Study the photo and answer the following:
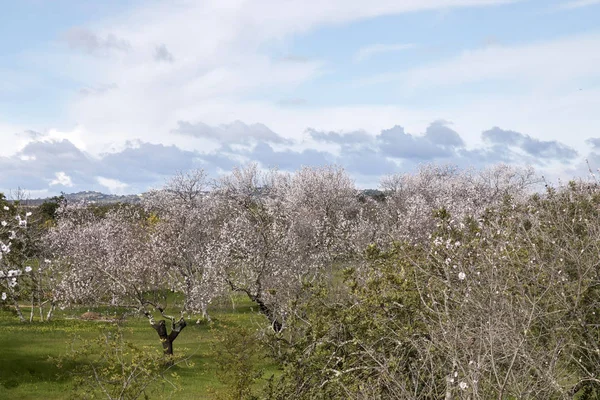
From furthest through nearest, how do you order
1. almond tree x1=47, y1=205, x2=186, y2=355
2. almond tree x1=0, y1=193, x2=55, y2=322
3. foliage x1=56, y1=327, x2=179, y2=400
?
almond tree x1=47, y1=205, x2=186, y2=355
foliage x1=56, y1=327, x2=179, y2=400
almond tree x1=0, y1=193, x2=55, y2=322

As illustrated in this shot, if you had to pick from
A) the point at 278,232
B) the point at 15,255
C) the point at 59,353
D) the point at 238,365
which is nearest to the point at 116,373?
the point at 238,365

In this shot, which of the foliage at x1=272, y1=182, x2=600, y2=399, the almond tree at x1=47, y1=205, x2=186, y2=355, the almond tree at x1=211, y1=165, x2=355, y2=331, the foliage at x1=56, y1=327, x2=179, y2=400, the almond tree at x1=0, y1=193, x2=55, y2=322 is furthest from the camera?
the almond tree at x1=47, y1=205, x2=186, y2=355

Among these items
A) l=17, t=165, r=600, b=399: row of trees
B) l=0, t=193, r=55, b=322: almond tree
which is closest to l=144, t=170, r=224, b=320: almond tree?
l=17, t=165, r=600, b=399: row of trees

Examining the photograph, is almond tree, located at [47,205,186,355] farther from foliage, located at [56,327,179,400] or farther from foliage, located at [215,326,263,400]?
foliage, located at [215,326,263,400]

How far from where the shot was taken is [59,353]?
96.7ft

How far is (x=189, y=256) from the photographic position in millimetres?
37812

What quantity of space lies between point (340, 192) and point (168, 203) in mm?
22263

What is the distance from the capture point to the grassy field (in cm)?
2436

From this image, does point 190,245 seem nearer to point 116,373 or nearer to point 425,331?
point 116,373

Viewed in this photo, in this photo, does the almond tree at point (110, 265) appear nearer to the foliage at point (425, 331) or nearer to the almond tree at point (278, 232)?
the almond tree at point (278, 232)

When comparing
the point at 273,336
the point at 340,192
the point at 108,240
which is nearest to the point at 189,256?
the point at 108,240

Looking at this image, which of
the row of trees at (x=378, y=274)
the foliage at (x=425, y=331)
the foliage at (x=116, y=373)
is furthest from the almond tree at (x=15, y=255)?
the foliage at (x=425, y=331)

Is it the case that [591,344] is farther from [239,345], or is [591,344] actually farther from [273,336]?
[239,345]

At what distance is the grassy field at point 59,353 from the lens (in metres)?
24.4
